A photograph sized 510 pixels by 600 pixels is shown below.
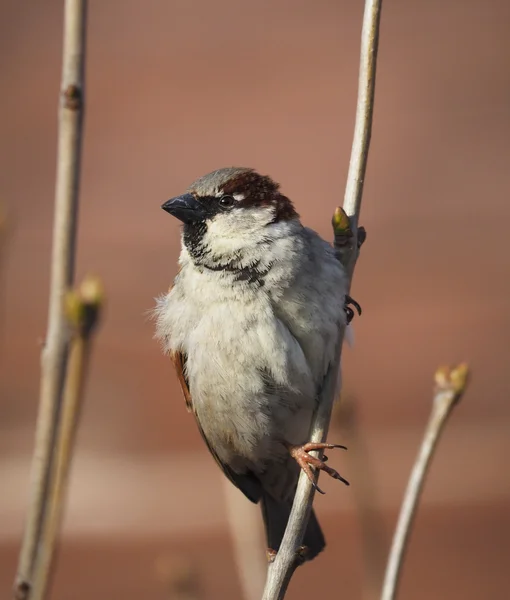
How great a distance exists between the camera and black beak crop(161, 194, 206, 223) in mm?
1935

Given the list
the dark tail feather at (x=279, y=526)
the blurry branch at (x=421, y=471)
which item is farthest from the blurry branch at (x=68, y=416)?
the dark tail feather at (x=279, y=526)

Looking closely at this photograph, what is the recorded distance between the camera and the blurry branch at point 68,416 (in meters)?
0.89

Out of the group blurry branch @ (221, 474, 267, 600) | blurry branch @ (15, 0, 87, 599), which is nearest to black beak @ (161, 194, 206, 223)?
blurry branch @ (221, 474, 267, 600)

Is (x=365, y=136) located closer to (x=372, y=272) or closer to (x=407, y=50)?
(x=372, y=272)

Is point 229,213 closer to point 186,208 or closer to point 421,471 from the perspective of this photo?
point 186,208

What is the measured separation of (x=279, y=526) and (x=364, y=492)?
61 cm

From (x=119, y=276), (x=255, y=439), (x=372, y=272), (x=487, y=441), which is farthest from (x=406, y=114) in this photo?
(x=255, y=439)

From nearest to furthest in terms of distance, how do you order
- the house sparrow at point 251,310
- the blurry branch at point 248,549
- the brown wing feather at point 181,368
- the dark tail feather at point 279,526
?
1. the blurry branch at point 248,549
2. the house sparrow at point 251,310
3. the brown wing feather at point 181,368
4. the dark tail feather at point 279,526

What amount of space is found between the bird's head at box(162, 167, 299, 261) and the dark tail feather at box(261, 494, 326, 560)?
2.34 ft

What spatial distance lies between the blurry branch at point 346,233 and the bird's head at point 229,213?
0.34 m

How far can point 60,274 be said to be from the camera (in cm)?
112

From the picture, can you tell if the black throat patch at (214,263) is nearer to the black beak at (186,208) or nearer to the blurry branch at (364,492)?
the black beak at (186,208)

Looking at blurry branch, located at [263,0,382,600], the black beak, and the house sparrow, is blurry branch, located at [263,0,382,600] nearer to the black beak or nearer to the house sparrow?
the house sparrow

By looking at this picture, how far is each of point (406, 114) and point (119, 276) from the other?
6.14 feet
